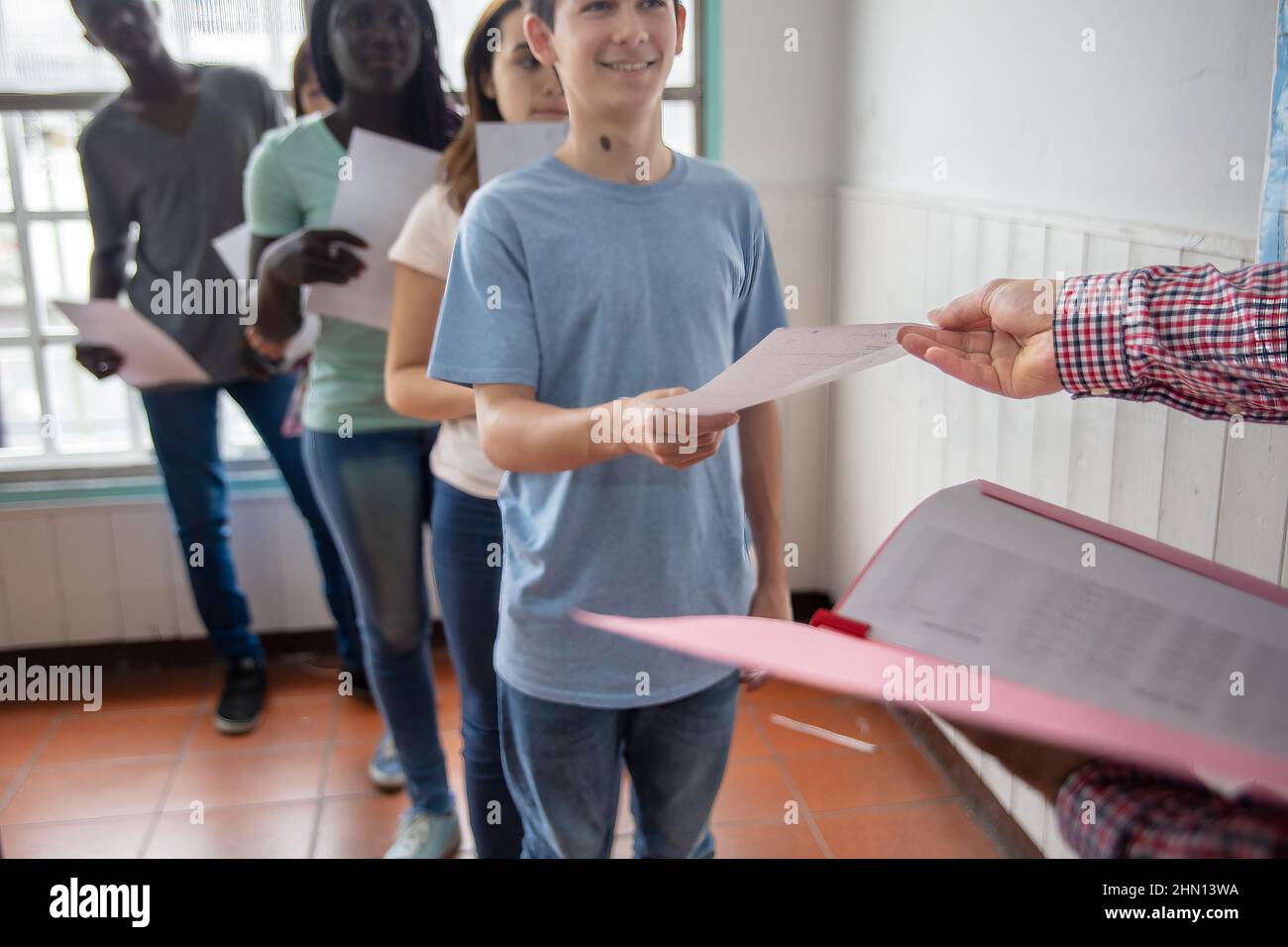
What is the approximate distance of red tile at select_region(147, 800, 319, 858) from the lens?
157 centimetres

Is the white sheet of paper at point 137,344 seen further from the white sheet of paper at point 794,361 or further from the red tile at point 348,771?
the white sheet of paper at point 794,361

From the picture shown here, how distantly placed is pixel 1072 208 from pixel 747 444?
54 cm

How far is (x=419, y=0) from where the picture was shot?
1.39 metres

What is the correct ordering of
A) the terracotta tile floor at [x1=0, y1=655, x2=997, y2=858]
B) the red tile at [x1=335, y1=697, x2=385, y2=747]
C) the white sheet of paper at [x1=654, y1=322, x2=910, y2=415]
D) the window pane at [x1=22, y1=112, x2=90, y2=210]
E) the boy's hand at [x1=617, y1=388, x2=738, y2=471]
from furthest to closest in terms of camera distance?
the window pane at [x1=22, y1=112, x2=90, y2=210] < the red tile at [x1=335, y1=697, x2=385, y2=747] < the terracotta tile floor at [x1=0, y1=655, x2=997, y2=858] < the boy's hand at [x1=617, y1=388, x2=738, y2=471] < the white sheet of paper at [x1=654, y1=322, x2=910, y2=415]

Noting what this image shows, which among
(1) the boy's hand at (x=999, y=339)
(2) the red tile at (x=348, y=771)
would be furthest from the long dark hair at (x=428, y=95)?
(2) the red tile at (x=348, y=771)

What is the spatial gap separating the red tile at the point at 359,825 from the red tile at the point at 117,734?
0.43 metres

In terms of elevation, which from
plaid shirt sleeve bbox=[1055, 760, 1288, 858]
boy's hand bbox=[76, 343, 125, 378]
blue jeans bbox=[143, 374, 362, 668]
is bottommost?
blue jeans bbox=[143, 374, 362, 668]

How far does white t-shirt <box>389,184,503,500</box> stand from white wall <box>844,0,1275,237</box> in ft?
2.32

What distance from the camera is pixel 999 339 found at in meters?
0.71

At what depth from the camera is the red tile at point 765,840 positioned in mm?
1482

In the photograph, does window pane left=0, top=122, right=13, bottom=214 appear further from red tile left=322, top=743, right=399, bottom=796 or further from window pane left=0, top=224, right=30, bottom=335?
red tile left=322, top=743, right=399, bottom=796

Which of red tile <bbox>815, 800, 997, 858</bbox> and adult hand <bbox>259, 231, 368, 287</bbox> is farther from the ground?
adult hand <bbox>259, 231, 368, 287</bbox>

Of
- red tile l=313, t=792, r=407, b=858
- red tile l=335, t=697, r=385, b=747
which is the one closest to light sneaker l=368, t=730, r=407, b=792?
red tile l=313, t=792, r=407, b=858

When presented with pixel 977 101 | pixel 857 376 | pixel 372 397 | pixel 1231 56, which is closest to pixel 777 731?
pixel 857 376
